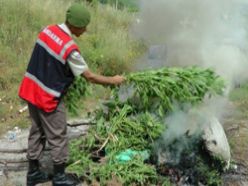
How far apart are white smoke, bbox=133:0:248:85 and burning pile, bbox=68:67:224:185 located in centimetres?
209

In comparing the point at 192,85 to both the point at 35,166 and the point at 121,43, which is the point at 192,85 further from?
the point at 121,43

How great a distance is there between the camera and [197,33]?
33.6 ft

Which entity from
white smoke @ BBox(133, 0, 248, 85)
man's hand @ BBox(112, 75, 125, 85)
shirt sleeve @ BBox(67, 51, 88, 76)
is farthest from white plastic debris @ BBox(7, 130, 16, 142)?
white smoke @ BBox(133, 0, 248, 85)

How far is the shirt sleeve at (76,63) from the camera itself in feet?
15.2

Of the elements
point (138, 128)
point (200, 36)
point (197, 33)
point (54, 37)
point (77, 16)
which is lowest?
point (138, 128)

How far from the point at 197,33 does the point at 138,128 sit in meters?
5.17

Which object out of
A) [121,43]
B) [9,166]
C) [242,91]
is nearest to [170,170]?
[9,166]

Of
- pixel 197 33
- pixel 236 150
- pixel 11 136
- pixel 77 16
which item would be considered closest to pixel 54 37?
pixel 77 16

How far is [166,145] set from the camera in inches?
225

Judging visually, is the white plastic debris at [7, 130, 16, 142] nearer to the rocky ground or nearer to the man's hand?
the rocky ground

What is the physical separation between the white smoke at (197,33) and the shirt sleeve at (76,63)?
10.9 feet

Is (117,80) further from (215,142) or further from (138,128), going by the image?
(215,142)

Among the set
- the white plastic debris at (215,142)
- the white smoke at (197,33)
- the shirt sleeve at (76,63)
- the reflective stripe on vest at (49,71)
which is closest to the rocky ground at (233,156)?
the white plastic debris at (215,142)

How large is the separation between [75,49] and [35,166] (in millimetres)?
1463
